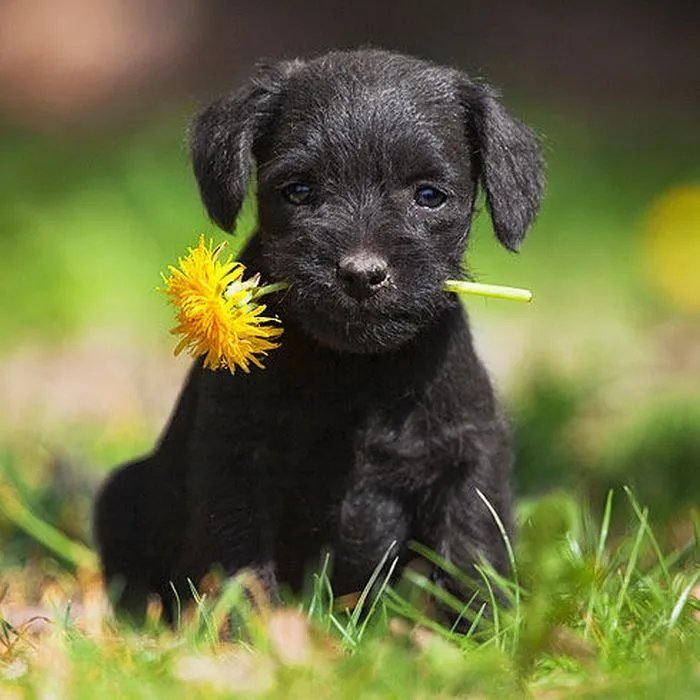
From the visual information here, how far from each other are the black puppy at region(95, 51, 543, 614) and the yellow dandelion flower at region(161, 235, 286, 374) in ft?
0.34

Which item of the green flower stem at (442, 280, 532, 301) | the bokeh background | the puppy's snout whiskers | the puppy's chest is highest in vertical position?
the puppy's snout whiskers

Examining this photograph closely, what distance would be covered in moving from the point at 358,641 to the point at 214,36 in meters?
10.00

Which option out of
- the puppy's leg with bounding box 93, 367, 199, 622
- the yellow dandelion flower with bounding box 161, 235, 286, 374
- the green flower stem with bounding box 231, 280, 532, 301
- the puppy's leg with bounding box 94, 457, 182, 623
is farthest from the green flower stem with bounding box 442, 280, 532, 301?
the puppy's leg with bounding box 94, 457, 182, 623

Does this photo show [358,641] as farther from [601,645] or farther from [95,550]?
[95,550]

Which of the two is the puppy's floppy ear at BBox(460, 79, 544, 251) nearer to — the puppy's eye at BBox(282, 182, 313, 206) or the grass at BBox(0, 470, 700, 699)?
the puppy's eye at BBox(282, 182, 313, 206)

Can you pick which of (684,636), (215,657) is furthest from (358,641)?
(684,636)

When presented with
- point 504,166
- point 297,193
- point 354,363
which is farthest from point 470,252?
point 297,193

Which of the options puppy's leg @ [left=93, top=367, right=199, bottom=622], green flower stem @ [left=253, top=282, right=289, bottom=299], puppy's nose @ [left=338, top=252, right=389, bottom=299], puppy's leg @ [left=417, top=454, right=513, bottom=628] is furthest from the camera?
puppy's leg @ [left=93, top=367, right=199, bottom=622]

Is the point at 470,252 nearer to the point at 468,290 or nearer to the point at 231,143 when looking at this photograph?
the point at 468,290

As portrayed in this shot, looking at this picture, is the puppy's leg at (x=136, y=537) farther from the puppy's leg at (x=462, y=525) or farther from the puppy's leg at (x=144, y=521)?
the puppy's leg at (x=462, y=525)

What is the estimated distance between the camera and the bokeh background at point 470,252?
5.69 m

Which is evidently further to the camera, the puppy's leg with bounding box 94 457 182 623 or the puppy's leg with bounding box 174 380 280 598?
the puppy's leg with bounding box 94 457 182 623

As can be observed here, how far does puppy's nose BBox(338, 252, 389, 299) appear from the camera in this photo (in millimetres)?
3383

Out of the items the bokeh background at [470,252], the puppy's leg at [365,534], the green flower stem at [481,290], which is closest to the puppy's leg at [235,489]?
the puppy's leg at [365,534]
